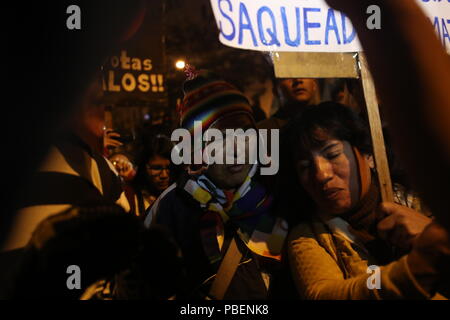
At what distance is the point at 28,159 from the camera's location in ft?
2.52

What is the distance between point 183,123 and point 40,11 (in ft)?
4.41

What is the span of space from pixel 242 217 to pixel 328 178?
509 millimetres

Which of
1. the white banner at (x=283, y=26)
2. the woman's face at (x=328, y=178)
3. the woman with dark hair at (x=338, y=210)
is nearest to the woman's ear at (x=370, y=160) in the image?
the woman with dark hair at (x=338, y=210)

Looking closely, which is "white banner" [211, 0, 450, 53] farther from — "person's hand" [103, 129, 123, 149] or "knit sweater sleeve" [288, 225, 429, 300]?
"knit sweater sleeve" [288, 225, 429, 300]

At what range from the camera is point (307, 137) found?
7.36 feet

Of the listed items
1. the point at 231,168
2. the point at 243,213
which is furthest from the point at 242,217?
the point at 231,168

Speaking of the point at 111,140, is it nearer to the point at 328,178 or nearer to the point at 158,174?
the point at 158,174

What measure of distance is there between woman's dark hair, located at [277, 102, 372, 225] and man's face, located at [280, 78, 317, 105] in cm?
6

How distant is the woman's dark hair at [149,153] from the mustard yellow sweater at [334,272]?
2.55 feet

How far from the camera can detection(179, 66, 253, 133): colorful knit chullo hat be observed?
205 centimetres

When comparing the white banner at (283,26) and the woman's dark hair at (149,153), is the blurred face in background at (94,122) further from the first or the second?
the white banner at (283,26)
